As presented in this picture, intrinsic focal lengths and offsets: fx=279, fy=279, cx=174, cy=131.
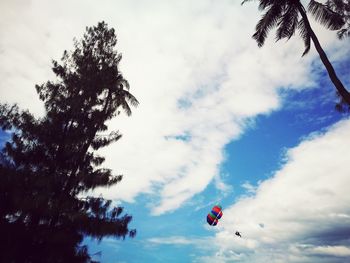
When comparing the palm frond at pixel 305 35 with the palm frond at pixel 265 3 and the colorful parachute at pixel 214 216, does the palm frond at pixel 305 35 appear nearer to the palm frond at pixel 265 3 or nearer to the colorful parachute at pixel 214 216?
the palm frond at pixel 265 3

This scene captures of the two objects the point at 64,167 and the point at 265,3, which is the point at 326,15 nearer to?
the point at 265,3

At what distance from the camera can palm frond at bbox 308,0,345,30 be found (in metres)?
14.2

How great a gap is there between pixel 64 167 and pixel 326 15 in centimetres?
1654

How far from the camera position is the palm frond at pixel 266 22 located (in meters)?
15.8

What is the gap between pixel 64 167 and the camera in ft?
53.5

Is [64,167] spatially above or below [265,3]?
below

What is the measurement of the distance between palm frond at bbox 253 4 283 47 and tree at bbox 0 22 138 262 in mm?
9939


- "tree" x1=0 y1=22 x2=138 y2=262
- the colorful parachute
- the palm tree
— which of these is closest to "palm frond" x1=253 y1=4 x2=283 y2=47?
the palm tree

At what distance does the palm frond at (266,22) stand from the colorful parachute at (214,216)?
57.4ft

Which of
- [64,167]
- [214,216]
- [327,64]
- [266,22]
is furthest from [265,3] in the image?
[214,216]

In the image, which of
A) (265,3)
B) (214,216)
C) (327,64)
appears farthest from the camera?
(214,216)

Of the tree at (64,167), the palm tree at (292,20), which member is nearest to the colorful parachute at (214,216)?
the tree at (64,167)

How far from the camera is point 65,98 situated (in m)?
17.9

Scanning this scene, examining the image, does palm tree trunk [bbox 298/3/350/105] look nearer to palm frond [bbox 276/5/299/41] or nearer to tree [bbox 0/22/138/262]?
palm frond [bbox 276/5/299/41]
